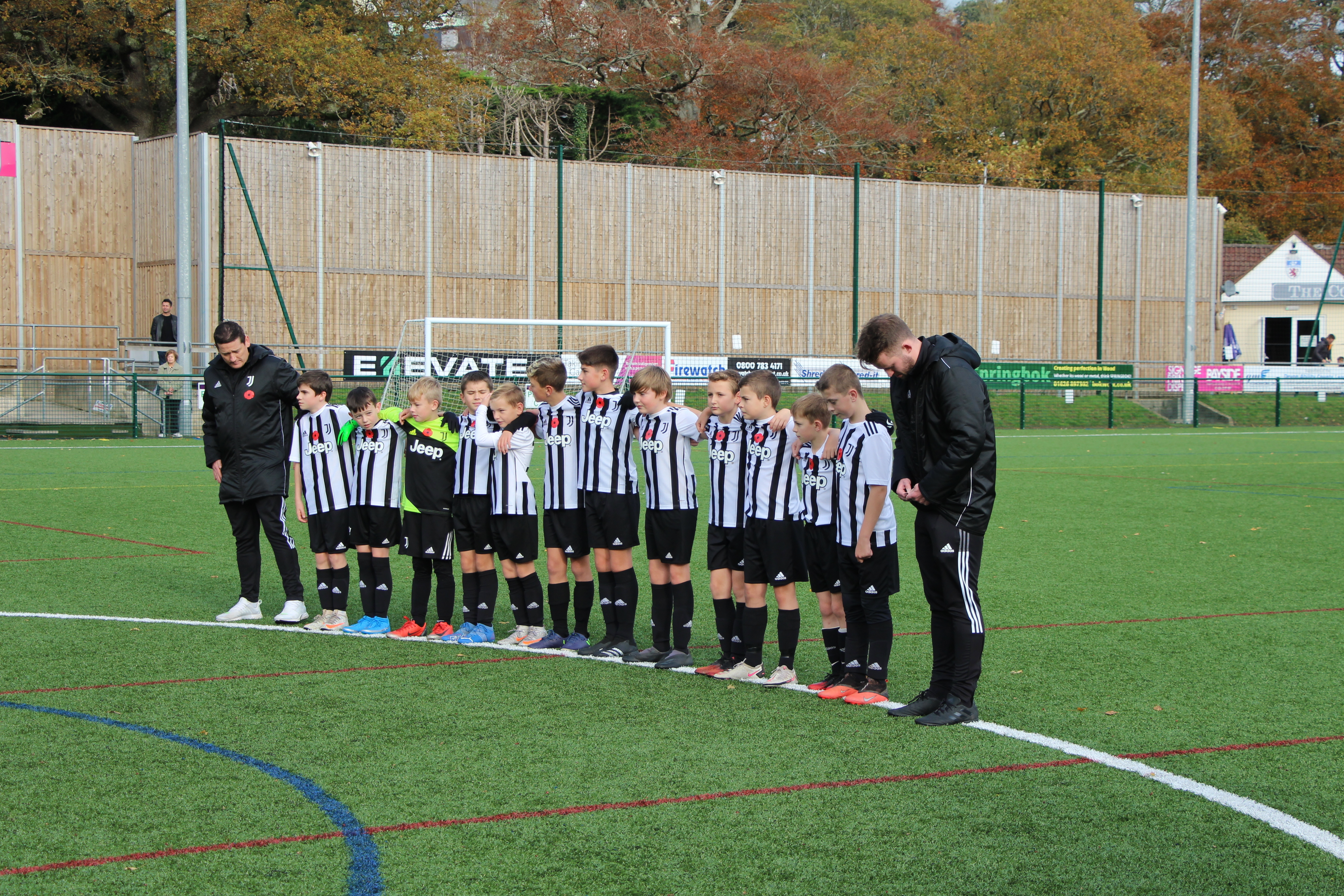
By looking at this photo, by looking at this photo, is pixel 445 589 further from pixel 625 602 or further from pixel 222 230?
pixel 222 230

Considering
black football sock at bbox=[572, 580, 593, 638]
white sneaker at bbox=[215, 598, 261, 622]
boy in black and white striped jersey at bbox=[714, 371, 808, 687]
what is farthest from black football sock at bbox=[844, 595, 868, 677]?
white sneaker at bbox=[215, 598, 261, 622]

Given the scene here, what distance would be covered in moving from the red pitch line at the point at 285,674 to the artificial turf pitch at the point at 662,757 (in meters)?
0.03

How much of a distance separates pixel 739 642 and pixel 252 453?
3381 mm

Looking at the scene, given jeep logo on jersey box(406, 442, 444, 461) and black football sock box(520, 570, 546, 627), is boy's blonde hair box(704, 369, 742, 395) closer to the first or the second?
black football sock box(520, 570, 546, 627)

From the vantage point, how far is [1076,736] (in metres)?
5.45

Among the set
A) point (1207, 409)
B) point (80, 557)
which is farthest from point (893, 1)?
point (80, 557)

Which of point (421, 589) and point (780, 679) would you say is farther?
point (421, 589)

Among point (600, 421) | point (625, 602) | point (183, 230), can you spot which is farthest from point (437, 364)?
point (625, 602)

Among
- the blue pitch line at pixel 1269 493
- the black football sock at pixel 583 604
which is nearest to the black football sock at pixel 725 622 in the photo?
the black football sock at pixel 583 604

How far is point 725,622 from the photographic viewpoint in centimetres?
666

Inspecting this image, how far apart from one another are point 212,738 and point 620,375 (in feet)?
75.1

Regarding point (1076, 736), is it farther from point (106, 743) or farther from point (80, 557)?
point (80, 557)

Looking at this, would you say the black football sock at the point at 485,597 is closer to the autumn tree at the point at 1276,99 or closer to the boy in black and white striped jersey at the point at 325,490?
the boy in black and white striped jersey at the point at 325,490

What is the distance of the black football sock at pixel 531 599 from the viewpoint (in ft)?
24.3
